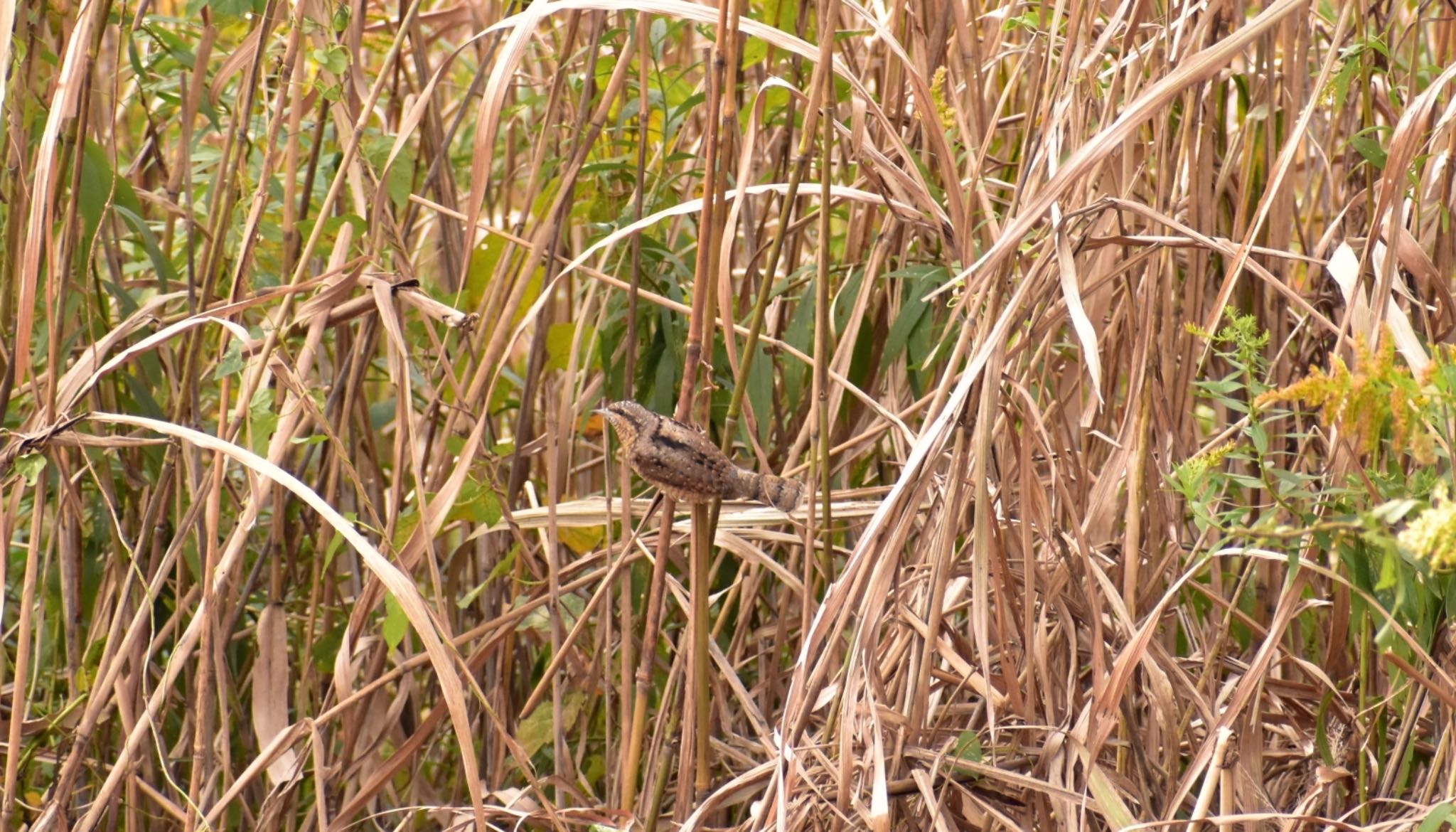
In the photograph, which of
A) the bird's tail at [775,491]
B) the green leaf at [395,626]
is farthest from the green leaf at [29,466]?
the bird's tail at [775,491]

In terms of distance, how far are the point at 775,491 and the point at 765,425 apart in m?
0.13

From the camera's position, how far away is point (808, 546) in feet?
5.00

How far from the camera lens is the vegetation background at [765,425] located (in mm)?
1407

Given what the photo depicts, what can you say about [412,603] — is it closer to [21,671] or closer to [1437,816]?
[21,671]

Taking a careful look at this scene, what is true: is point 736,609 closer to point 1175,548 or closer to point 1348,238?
point 1175,548

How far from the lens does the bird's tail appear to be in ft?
5.29

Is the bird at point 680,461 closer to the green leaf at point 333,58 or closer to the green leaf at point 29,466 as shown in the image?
the green leaf at point 333,58

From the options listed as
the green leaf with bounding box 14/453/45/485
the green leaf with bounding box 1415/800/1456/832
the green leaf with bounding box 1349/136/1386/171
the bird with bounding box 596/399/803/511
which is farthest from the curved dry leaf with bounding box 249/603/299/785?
the green leaf with bounding box 1349/136/1386/171

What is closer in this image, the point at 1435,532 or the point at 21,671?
the point at 1435,532

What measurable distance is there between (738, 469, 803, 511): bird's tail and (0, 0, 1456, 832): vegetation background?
A: 0.07m

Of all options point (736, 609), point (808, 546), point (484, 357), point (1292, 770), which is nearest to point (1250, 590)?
point (1292, 770)

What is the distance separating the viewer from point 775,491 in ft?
5.48

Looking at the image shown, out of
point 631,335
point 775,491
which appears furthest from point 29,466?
point 775,491

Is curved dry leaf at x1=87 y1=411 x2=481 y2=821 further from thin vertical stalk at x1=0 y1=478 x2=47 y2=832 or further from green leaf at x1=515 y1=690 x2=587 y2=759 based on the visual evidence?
green leaf at x1=515 y1=690 x2=587 y2=759
